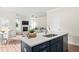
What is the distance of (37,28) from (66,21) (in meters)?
0.44

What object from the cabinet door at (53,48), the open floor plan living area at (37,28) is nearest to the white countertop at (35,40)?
the open floor plan living area at (37,28)

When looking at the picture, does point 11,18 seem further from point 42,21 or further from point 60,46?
point 60,46

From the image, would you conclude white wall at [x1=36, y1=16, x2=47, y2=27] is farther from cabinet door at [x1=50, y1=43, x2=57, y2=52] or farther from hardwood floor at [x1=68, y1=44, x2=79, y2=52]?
hardwood floor at [x1=68, y1=44, x2=79, y2=52]

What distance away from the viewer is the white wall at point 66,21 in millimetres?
1243

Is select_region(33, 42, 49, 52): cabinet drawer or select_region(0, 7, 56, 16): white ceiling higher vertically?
select_region(0, 7, 56, 16): white ceiling

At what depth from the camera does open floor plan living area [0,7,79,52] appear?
1.19 metres

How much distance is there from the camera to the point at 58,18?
1.29 metres

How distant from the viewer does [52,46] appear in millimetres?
1301

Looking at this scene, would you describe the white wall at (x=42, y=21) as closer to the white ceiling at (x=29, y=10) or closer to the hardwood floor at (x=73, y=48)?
the white ceiling at (x=29, y=10)

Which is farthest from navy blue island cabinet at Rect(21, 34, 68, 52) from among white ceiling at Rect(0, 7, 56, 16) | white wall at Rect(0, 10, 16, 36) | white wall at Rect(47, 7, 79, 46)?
white ceiling at Rect(0, 7, 56, 16)

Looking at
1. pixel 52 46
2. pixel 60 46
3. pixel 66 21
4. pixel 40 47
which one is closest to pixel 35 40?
pixel 40 47

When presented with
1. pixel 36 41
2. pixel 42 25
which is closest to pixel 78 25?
pixel 42 25

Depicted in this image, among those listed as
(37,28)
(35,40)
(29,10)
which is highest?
(29,10)
